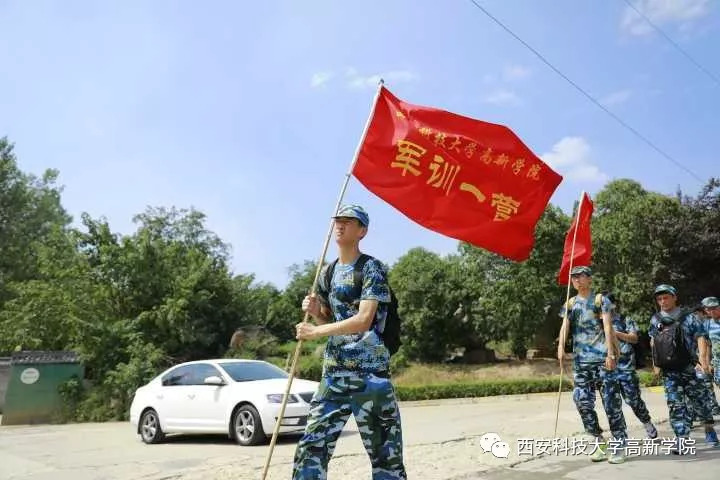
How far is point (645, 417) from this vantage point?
7.03 m

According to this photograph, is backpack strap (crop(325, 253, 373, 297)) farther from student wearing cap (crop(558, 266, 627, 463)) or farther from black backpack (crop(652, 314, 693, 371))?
black backpack (crop(652, 314, 693, 371))

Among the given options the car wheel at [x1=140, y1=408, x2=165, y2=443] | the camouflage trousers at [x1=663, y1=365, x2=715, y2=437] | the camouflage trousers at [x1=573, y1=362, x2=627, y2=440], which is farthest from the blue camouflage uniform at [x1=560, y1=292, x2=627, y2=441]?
the car wheel at [x1=140, y1=408, x2=165, y2=443]

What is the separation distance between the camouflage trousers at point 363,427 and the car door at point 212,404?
6108mm

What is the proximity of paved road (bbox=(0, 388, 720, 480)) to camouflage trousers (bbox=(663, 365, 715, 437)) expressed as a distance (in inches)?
12.6

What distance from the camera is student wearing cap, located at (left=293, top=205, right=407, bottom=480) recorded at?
344 centimetres

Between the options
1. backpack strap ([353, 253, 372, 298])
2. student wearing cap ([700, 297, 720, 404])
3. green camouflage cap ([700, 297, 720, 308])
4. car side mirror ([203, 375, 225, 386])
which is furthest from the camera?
car side mirror ([203, 375, 225, 386])

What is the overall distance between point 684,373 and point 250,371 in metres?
6.40

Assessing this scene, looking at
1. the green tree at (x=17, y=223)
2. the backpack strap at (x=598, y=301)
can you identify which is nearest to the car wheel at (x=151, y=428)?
the backpack strap at (x=598, y=301)

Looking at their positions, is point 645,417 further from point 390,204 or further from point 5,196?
point 5,196

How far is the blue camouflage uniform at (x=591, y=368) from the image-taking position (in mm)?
5992

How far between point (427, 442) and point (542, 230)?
19087mm

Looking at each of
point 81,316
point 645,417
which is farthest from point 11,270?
point 645,417

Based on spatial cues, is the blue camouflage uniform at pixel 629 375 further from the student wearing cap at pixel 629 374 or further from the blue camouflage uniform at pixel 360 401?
the blue camouflage uniform at pixel 360 401

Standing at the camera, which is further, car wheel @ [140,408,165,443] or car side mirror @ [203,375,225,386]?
car wheel @ [140,408,165,443]
